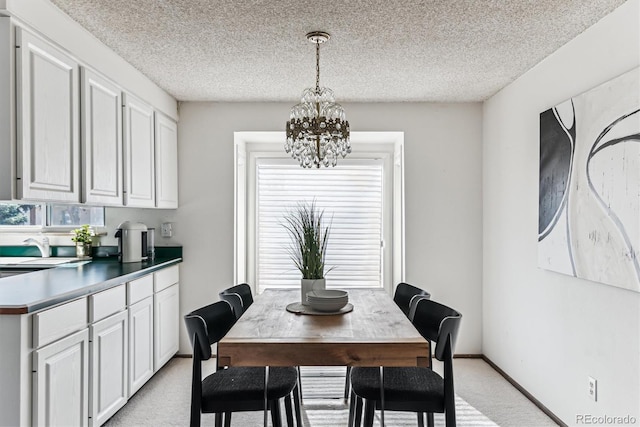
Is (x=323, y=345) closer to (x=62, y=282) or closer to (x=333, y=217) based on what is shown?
(x=62, y=282)

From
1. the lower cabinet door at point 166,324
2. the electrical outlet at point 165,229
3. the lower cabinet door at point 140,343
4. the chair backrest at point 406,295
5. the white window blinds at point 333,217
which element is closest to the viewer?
the chair backrest at point 406,295

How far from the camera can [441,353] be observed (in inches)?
83.1

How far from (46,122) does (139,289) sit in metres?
1.33

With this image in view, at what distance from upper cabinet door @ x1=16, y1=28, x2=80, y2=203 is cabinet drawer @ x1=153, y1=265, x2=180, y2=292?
118cm

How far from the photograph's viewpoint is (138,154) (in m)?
3.42

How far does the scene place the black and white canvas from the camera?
7.12 feet

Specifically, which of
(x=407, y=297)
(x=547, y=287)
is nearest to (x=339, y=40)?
(x=407, y=297)

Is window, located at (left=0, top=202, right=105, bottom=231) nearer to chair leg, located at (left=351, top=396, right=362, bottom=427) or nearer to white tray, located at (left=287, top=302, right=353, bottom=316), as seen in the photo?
white tray, located at (left=287, top=302, right=353, bottom=316)

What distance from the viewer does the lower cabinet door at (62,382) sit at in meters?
2.04

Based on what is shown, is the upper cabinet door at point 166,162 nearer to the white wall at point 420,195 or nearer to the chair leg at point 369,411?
the white wall at point 420,195

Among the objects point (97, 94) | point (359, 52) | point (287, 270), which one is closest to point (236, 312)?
point (97, 94)

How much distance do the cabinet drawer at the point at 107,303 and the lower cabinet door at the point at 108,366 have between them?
0.13 feet

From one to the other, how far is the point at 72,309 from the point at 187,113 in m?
2.41

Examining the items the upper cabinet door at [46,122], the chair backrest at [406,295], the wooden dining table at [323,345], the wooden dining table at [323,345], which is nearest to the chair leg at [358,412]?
the wooden dining table at [323,345]
